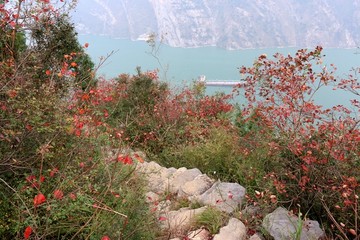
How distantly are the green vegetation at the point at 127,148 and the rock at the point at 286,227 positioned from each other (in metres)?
0.14

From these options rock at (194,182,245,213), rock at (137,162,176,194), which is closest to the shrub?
rock at (194,182,245,213)

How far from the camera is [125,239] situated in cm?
228

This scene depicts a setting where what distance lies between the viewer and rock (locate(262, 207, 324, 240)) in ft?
9.06

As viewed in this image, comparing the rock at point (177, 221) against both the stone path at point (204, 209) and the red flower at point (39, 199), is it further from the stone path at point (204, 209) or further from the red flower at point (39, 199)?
the red flower at point (39, 199)

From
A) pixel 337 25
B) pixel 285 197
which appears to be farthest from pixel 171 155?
pixel 337 25

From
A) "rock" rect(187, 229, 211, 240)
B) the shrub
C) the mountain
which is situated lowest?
"rock" rect(187, 229, 211, 240)

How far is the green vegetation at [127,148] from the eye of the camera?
225 centimetres

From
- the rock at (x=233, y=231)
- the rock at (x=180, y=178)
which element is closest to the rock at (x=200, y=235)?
the rock at (x=233, y=231)

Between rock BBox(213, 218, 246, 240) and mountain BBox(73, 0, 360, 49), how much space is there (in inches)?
1683

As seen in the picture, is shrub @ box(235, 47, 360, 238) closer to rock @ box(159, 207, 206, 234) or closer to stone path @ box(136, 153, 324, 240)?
stone path @ box(136, 153, 324, 240)

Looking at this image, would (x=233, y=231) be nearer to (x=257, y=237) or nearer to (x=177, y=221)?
(x=257, y=237)

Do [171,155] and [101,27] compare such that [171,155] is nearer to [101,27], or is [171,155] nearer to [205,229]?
[205,229]

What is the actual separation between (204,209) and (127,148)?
1.46 meters

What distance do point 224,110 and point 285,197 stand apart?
434cm
